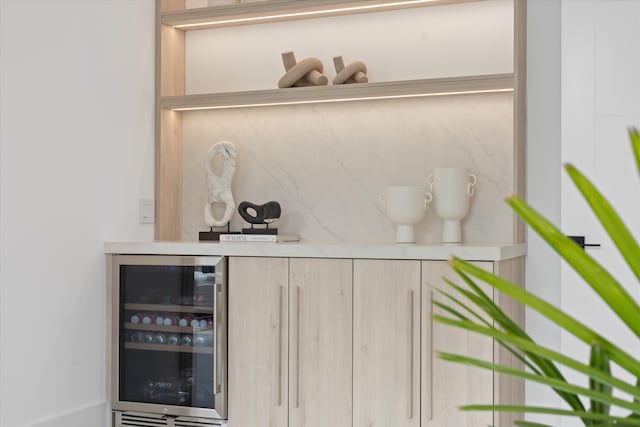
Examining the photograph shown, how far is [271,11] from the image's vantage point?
3.29 m

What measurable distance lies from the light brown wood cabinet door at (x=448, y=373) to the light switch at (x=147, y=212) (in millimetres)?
1426

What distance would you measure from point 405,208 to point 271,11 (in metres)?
1.13

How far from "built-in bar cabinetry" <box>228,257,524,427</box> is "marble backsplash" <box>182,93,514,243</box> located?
1.44ft

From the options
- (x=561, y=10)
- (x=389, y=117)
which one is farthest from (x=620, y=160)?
(x=389, y=117)

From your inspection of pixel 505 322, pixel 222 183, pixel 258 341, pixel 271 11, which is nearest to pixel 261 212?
pixel 222 183

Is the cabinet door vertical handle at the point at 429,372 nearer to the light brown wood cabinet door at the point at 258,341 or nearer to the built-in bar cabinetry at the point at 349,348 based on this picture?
the built-in bar cabinetry at the point at 349,348

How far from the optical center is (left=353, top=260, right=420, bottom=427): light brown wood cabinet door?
2.58 meters

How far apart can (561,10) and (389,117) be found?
0.83 meters

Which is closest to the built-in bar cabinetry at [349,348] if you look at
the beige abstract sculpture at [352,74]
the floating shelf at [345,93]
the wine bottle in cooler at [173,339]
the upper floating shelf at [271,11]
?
the wine bottle in cooler at [173,339]

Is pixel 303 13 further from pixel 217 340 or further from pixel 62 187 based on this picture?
pixel 217 340

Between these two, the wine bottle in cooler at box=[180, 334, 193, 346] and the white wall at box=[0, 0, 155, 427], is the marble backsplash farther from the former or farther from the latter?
the wine bottle in cooler at box=[180, 334, 193, 346]

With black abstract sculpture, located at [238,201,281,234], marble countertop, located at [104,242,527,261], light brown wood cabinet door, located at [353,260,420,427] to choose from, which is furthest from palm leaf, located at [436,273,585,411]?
black abstract sculpture, located at [238,201,281,234]

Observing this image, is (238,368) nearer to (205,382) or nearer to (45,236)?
(205,382)

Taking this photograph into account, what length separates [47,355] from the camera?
2.77 metres
